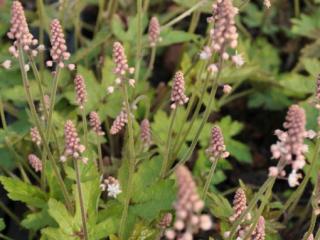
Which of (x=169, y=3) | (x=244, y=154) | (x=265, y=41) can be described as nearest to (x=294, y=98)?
(x=265, y=41)

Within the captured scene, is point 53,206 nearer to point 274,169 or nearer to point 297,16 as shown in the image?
point 274,169

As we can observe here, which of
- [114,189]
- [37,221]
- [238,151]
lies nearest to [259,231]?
[114,189]

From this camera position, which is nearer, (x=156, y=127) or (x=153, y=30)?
(x=153, y=30)

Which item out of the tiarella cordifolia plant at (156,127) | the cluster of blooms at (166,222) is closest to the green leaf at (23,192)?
the tiarella cordifolia plant at (156,127)

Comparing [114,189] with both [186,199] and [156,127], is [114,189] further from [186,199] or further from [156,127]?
[186,199]

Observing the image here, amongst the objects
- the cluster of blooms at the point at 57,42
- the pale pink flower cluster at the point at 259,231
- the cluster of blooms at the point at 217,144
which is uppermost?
the cluster of blooms at the point at 57,42

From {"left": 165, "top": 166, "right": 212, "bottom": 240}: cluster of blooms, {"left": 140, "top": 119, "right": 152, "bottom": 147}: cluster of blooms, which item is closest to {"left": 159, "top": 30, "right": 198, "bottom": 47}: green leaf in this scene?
{"left": 140, "top": 119, "right": 152, "bottom": 147}: cluster of blooms

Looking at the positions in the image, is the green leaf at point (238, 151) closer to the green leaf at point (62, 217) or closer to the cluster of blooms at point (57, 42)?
the green leaf at point (62, 217)

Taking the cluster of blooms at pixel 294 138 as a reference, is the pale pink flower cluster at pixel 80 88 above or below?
below
